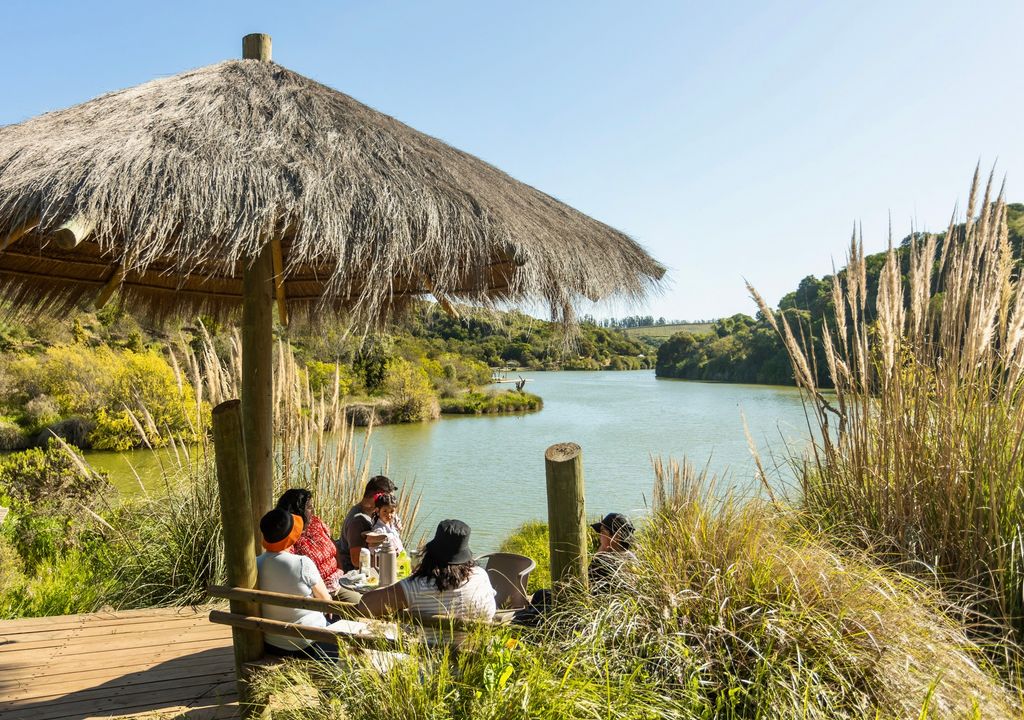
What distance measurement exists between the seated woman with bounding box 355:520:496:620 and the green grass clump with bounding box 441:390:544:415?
27.2 meters

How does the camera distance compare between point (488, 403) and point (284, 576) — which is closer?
point (284, 576)

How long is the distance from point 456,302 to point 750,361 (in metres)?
47.2

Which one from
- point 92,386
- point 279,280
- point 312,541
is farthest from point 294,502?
point 92,386

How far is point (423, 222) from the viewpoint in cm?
242

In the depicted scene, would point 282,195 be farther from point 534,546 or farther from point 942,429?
point 534,546

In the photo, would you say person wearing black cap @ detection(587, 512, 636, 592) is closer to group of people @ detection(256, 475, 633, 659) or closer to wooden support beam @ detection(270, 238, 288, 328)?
group of people @ detection(256, 475, 633, 659)

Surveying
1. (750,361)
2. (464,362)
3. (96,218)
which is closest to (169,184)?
(96,218)

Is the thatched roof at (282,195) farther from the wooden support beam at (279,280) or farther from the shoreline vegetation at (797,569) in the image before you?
the shoreline vegetation at (797,569)

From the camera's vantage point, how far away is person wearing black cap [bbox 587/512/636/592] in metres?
2.30

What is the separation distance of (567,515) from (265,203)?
4.68ft

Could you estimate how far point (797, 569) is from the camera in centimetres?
218

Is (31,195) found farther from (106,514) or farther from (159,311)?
(106,514)

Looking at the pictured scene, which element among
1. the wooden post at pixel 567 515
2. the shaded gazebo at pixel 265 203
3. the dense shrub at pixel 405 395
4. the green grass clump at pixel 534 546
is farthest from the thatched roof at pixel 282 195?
the dense shrub at pixel 405 395

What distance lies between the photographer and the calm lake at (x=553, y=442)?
10125 mm
